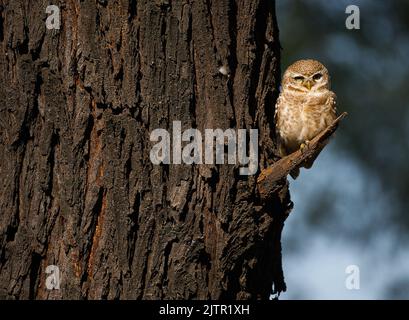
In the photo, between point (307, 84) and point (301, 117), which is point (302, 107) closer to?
point (301, 117)

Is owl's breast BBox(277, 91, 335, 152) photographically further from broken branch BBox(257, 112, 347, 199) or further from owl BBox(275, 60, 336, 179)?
broken branch BBox(257, 112, 347, 199)

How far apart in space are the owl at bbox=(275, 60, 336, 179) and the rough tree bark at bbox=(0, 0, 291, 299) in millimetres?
1127

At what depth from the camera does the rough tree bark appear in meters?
3.23

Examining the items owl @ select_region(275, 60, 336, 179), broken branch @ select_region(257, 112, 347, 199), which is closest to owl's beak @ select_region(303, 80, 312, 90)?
owl @ select_region(275, 60, 336, 179)

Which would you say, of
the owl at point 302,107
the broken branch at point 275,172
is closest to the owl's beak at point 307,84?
the owl at point 302,107

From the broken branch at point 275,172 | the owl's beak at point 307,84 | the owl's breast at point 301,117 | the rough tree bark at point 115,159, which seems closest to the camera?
the rough tree bark at point 115,159

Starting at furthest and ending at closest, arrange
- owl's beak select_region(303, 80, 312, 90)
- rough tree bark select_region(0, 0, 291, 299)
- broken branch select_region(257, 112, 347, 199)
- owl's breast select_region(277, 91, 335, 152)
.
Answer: owl's beak select_region(303, 80, 312, 90)
owl's breast select_region(277, 91, 335, 152)
broken branch select_region(257, 112, 347, 199)
rough tree bark select_region(0, 0, 291, 299)

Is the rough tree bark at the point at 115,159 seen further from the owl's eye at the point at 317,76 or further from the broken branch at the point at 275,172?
the owl's eye at the point at 317,76

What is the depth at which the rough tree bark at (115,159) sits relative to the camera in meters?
3.23

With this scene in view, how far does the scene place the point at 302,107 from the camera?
4.64 metres

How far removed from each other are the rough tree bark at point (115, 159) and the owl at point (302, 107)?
113 cm

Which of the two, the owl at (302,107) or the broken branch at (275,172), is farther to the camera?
the owl at (302,107)

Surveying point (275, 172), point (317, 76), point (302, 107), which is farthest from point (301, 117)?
point (275, 172)
